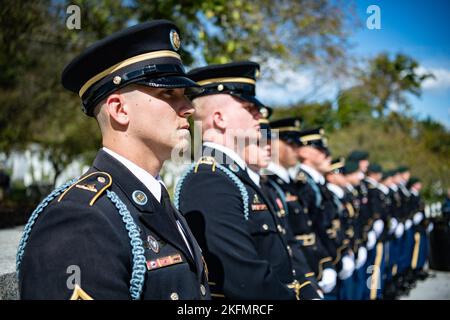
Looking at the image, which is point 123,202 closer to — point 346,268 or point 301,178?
point 301,178

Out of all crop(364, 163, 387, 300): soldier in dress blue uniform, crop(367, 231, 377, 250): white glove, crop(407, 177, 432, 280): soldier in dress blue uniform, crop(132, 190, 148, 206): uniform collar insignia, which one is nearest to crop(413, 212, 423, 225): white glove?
crop(407, 177, 432, 280): soldier in dress blue uniform

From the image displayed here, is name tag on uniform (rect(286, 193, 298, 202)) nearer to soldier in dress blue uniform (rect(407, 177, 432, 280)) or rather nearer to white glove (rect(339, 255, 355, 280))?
white glove (rect(339, 255, 355, 280))

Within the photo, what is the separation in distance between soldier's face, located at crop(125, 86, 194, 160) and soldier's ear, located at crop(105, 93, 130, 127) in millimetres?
17

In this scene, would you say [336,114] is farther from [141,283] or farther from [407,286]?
[141,283]

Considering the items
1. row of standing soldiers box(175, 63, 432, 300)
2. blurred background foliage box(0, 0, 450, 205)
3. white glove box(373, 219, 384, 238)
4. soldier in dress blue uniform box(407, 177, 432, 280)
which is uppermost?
blurred background foliage box(0, 0, 450, 205)

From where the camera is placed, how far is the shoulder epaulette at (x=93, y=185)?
5.14 ft

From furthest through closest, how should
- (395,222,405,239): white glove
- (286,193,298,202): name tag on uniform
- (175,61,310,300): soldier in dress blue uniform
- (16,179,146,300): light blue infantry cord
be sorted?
(395,222,405,239): white glove, (286,193,298,202): name tag on uniform, (175,61,310,300): soldier in dress blue uniform, (16,179,146,300): light blue infantry cord

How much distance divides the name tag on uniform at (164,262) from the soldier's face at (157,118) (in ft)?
1.36

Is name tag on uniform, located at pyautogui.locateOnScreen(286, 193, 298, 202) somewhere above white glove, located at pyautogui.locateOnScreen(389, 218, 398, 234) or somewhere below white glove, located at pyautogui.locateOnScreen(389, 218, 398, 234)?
above

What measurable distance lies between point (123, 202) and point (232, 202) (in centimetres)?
98

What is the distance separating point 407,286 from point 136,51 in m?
8.76

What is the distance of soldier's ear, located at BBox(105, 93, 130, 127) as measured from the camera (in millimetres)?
1767

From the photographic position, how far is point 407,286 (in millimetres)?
9117

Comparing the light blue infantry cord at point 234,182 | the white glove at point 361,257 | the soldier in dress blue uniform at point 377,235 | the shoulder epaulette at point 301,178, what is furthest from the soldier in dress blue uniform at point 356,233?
the light blue infantry cord at point 234,182
